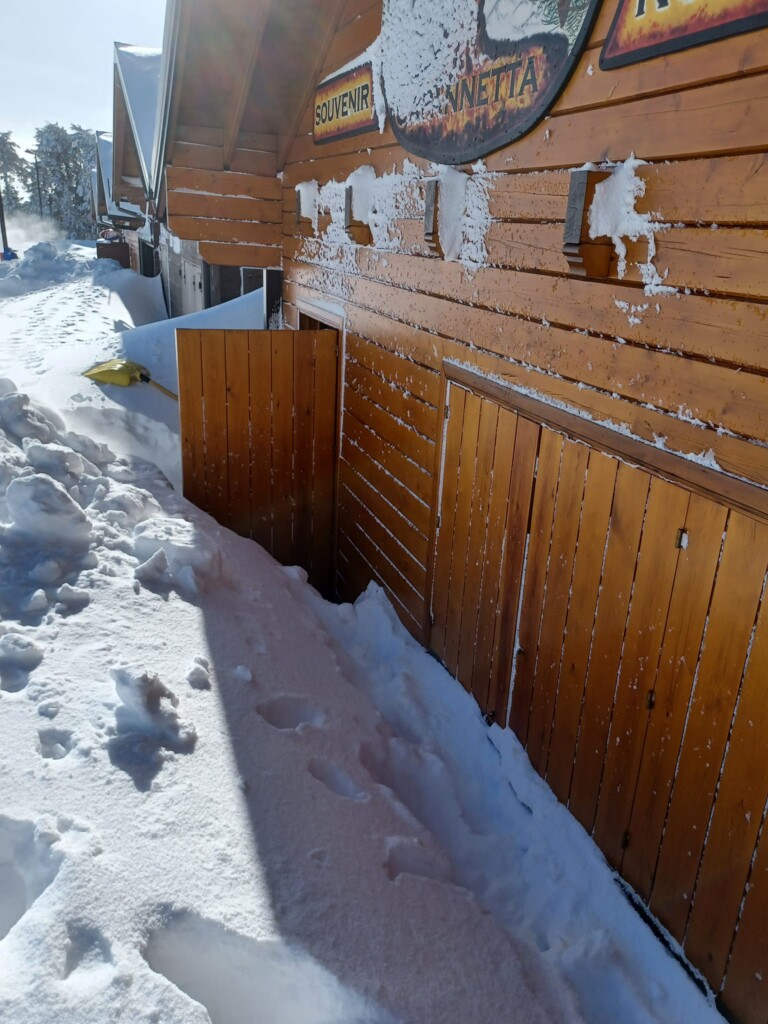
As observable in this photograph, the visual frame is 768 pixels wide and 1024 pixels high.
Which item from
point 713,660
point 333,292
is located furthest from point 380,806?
point 333,292

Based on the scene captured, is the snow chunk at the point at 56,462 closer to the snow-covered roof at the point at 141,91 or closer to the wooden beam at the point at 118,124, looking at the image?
the snow-covered roof at the point at 141,91

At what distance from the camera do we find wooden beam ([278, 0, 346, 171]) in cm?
562

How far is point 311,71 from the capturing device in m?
6.16

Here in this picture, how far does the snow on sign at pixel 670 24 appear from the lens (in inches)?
86.4

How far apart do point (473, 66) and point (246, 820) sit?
361 cm

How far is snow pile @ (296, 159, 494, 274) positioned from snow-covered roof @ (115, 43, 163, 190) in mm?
9325

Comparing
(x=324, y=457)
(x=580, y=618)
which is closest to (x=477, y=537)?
(x=580, y=618)

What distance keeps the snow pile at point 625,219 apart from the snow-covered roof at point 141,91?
13271 mm

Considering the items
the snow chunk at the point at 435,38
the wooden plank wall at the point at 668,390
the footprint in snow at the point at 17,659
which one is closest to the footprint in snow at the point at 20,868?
the footprint in snow at the point at 17,659

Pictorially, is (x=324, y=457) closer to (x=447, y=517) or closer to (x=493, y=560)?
(x=447, y=517)

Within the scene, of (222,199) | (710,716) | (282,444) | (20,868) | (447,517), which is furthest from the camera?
(222,199)

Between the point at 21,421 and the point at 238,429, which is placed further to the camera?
the point at 238,429

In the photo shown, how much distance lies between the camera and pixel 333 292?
6297 mm

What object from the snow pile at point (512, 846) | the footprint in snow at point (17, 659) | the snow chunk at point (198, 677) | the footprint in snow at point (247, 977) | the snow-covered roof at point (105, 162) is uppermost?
the snow-covered roof at point (105, 162)
